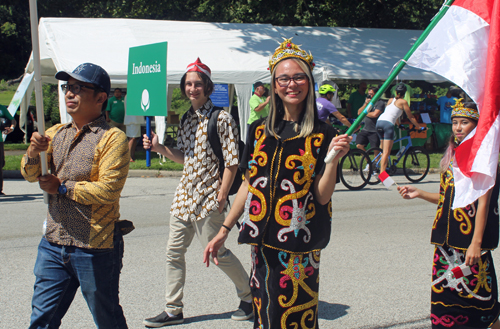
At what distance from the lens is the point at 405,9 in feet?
88.3

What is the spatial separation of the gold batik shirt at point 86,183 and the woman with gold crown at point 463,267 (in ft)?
5.79

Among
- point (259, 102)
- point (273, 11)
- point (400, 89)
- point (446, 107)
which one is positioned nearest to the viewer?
point (400, 89)

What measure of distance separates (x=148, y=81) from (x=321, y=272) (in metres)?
2.54

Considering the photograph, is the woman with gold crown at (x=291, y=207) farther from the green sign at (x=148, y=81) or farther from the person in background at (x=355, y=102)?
the person in background at (x=355, y=102)

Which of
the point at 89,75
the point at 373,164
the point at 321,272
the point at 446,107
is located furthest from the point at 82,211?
the point at 446,107

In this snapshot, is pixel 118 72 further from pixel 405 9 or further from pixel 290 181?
pixel 405 9

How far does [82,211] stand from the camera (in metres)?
2.70

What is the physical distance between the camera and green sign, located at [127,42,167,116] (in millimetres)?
3895

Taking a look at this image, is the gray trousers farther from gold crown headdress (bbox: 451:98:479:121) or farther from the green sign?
gold crown headdress (bbox: 451:98:479:121)

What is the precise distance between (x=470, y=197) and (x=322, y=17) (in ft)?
82.9

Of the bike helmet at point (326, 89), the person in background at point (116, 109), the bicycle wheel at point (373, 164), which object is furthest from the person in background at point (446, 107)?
the person in background at point (116, 109)

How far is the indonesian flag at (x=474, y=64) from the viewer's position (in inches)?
101

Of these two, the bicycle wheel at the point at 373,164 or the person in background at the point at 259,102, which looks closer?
the bicycle wheel at the point at 373,164

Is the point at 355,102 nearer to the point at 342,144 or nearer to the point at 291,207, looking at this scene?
the point at 291,207
